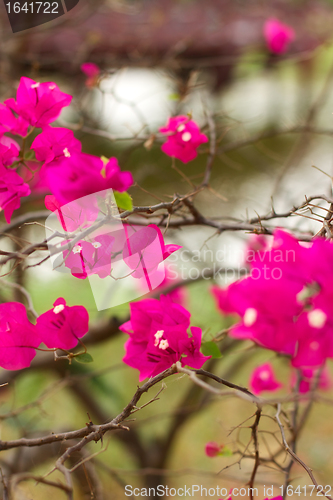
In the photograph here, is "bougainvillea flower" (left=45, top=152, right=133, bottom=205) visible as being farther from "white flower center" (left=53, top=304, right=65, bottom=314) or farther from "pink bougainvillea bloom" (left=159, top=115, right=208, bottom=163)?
"pink bougainvillea bloom" (left=159, top=115, right=208, bottom=163)

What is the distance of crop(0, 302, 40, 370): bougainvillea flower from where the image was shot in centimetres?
37

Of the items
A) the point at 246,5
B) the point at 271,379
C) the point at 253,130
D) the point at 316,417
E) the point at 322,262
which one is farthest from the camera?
the point at 246,5

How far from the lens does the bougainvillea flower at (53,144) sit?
0.37 meters

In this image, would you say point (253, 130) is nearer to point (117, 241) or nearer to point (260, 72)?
point (260, 72)

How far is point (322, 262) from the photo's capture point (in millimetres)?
232

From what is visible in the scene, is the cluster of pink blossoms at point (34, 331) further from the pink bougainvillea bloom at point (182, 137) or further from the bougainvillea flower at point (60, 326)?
the pink bougainvillea bloom at point (182, 137)

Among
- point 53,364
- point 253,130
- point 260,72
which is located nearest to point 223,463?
point 53,364

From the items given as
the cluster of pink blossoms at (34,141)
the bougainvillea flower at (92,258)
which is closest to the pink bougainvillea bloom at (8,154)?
the cluster of pink blossoms at (34,141)

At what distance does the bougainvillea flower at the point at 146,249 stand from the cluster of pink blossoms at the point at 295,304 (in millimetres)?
128

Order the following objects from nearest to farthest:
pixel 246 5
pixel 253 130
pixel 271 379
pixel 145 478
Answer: pixel 271 379, pixel 145 478, pixel 253 130, pixel 246 5

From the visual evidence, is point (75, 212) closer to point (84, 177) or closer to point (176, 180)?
point (84, 177)

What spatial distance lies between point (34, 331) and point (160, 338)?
131 mm

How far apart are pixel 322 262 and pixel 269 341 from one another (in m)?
0.06

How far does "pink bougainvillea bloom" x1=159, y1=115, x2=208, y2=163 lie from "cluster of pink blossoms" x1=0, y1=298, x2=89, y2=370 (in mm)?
257
